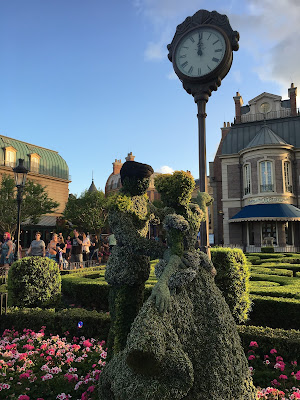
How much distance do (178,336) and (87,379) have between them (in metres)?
2.11

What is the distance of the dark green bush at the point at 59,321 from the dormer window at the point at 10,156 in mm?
28441

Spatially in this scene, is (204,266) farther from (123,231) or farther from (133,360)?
(133,360)

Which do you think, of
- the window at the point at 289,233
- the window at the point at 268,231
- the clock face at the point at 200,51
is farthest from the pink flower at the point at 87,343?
the window at the point at 289,233

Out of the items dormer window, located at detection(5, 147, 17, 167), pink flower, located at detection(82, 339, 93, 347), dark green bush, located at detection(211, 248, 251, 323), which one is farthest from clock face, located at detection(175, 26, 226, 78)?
dormer window, located at detection(5, 147, 17, 167)

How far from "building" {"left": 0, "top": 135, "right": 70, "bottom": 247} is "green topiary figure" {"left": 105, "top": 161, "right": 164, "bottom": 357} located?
2766 centimetres

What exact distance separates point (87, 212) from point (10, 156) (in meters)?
9.32

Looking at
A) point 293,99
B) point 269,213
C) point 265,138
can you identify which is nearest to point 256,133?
point 265,138

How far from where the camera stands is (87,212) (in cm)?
3300

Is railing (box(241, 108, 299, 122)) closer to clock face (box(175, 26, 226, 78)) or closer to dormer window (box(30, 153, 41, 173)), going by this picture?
dormer window (box(30, 153, 41, 173))

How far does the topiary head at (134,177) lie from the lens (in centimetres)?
346

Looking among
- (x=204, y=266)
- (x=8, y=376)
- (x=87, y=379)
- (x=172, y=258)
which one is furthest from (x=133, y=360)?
(x=8, y=376)

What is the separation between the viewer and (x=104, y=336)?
540cm

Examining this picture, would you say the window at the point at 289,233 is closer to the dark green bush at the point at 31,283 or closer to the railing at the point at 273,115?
the railing at the point at 273,115

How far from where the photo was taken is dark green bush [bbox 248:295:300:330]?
5.61m
